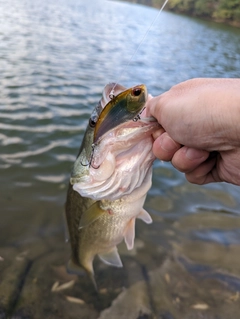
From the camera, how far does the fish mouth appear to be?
1.41 m

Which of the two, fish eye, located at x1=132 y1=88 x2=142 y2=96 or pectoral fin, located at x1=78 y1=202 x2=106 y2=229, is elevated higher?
fish eye, located at x1=132 y1=88 x2=142 y2=96

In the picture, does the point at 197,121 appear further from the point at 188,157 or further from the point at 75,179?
the point at 75,179

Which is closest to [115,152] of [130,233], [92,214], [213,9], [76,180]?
[76,180]

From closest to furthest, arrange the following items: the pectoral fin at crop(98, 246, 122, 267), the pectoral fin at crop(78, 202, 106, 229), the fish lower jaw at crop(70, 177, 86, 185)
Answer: the fish lower jaw at crop(70, 177, 86, 185) → the pectoral fin at crop(78, 202, 106, 229) → the pectoral fin at crop(98, 246, 122, 267)

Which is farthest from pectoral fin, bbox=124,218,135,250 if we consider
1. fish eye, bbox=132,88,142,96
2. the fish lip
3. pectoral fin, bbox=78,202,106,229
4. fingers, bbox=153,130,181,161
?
fish eye, bbox=132,88,142,96

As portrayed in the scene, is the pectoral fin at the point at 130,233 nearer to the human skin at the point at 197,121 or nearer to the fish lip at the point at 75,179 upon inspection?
the fish lip at the point at 75,179

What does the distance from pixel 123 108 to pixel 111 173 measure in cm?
59

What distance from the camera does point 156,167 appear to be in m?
5.25

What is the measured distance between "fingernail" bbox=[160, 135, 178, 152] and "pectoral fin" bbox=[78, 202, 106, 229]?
798mm

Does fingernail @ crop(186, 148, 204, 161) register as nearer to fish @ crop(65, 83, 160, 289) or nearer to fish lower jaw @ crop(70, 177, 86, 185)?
fish @ crop(65, 83, 160, 289)

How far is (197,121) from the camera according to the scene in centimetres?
166

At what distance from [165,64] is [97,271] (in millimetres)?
11376

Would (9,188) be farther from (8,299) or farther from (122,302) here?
(122,302)

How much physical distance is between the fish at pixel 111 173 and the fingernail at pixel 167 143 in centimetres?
9
